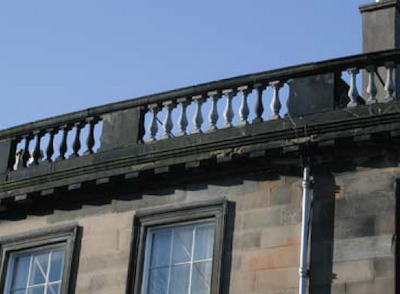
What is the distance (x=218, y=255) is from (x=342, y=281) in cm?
179

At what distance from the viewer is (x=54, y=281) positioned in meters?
18.6

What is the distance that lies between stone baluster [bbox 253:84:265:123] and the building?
0.01 meters

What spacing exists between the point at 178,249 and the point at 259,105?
220cm

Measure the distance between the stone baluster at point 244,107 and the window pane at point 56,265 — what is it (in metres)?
3.19

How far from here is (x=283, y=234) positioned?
55.8 feet

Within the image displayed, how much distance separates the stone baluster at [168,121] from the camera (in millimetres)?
18500

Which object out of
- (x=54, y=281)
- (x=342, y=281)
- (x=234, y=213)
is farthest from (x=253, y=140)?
(x=54, y=281)

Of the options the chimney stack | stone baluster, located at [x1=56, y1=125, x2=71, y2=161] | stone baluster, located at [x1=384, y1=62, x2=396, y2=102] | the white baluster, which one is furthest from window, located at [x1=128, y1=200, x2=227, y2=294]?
the chimney stack

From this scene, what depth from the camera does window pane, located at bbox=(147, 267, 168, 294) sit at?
57.7ft

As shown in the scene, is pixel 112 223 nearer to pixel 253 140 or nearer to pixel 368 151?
pixel 253 140

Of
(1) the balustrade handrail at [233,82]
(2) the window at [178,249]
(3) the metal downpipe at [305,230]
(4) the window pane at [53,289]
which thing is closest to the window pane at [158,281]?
(2) the window at [178,249]

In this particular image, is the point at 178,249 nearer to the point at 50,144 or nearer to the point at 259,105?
the point at 259,105

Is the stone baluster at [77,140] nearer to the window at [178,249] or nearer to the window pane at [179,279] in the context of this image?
the window at [178,249]

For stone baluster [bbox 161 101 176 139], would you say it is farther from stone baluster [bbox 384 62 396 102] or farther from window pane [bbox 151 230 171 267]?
stone baluster [bbox 384 62 396 102]
